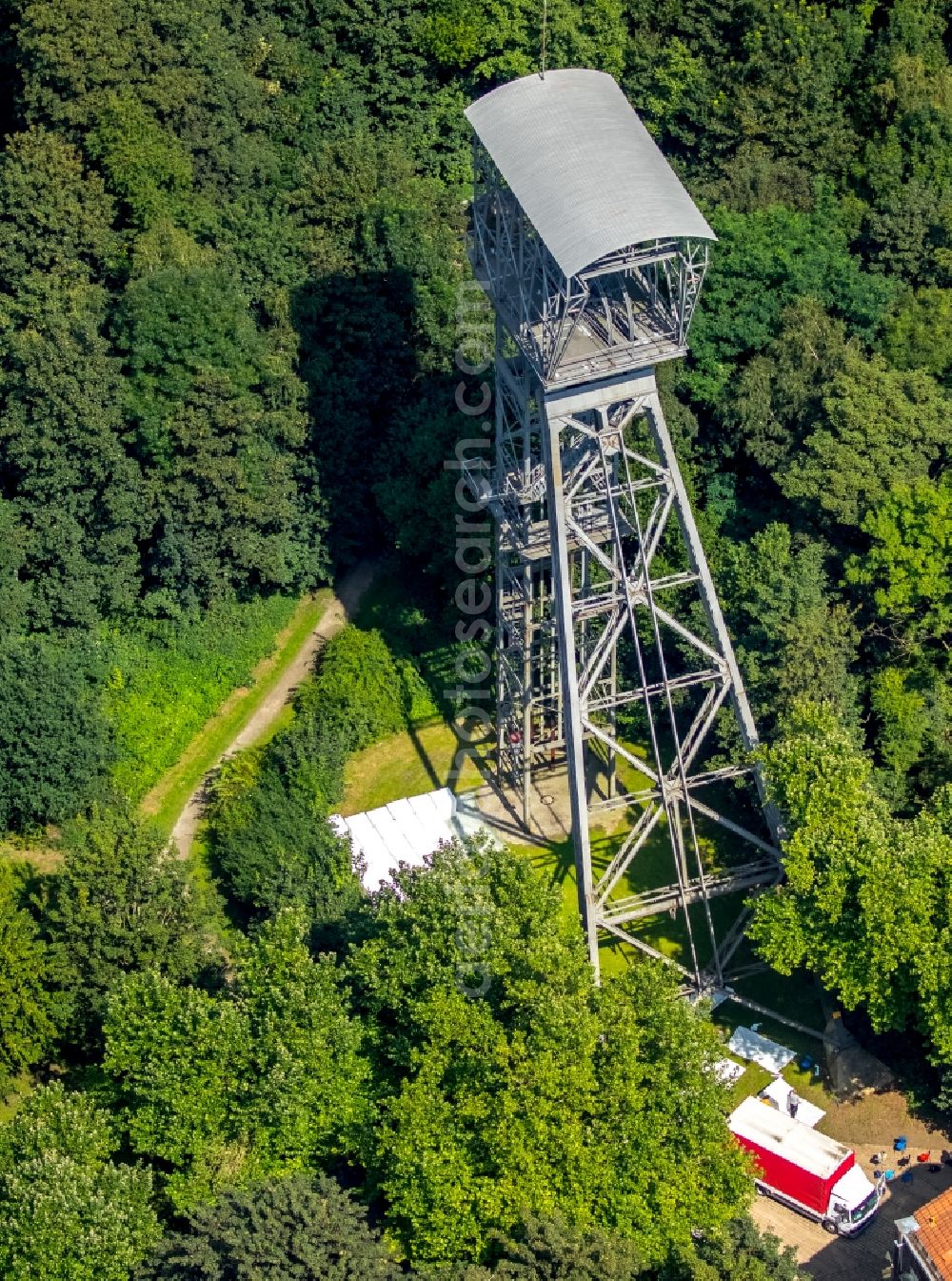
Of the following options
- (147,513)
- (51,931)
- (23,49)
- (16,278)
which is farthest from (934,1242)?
(23,49)

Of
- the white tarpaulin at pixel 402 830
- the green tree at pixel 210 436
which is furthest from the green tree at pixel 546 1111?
the green tree at pixel 210 436

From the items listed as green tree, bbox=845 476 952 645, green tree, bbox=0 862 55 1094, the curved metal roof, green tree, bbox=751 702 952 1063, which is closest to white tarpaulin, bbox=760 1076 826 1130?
green tree, bbox=751 702 952 1063

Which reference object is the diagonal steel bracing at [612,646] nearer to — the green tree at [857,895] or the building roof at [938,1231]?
the green tree at [857,895]

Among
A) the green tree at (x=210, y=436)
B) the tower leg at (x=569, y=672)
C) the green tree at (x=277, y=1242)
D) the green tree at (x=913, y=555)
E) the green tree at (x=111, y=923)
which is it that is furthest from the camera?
the green tree at (x=210, y=436)

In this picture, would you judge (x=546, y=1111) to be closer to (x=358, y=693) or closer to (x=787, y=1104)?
(x=787, y=1104)

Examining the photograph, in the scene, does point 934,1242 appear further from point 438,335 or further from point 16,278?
point 16,278

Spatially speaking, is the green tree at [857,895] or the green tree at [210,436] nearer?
the green tree at [857,895]
